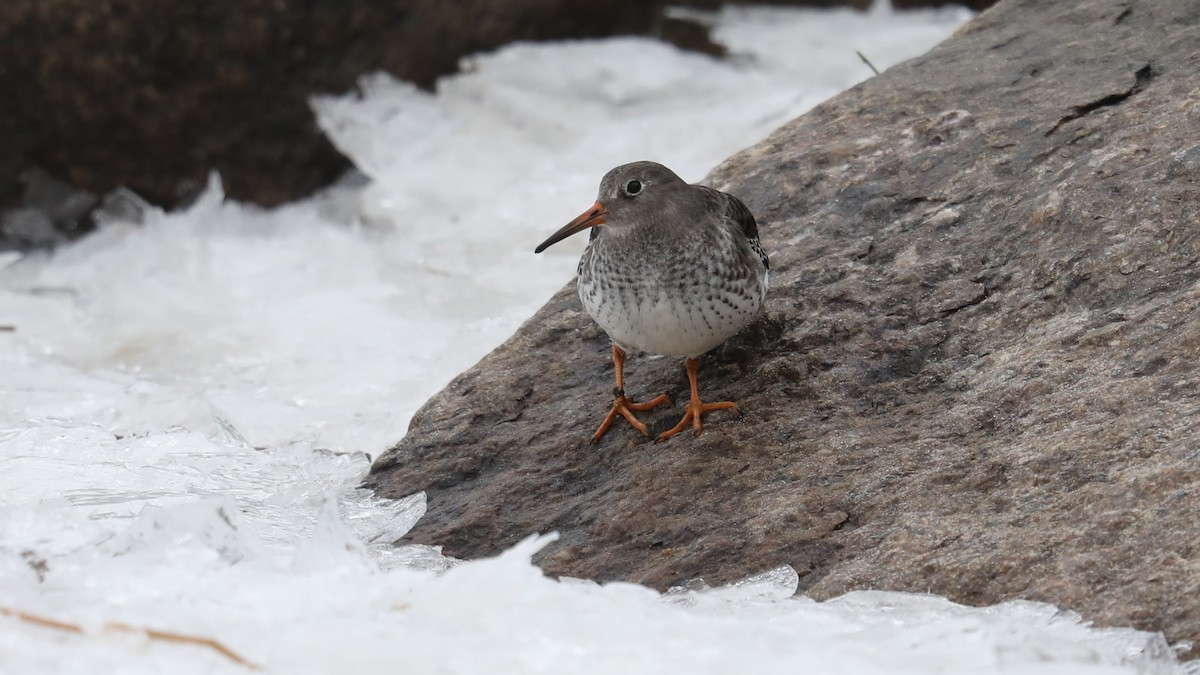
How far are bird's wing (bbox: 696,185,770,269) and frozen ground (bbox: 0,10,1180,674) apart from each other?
172 cm

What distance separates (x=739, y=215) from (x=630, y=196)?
0.51m

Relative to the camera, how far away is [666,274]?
527 cm

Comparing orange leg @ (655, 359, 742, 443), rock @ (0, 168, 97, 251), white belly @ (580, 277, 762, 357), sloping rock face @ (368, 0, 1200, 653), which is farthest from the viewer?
rock @ (0, 168, 97, 251)

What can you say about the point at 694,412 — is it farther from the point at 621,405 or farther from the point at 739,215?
the point at 739,215

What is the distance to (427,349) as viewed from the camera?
782 centimetres

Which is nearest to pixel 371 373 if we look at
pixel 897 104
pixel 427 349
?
pixel 427 349

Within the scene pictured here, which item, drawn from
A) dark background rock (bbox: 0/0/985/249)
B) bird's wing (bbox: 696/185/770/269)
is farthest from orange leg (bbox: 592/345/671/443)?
dark background rock (bbox: 0/0/985/249)

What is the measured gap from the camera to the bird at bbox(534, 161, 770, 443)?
522 cm

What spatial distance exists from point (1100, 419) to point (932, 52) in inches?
138

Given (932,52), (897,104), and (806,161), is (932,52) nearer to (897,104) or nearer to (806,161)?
(897,104)

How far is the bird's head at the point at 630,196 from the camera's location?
18.3ft

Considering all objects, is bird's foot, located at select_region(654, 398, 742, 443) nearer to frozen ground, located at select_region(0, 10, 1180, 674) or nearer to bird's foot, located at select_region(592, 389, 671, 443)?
bird's foot, located at select_region(592, 389, 671, 443)

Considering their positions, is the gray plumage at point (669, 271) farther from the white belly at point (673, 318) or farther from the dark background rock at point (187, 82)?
the dark background rock at point (187, 82)

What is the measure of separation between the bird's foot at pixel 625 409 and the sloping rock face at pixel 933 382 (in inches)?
2.4
